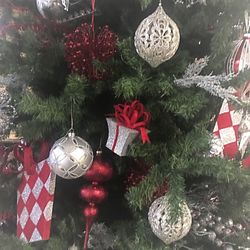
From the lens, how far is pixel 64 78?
35.5 inches

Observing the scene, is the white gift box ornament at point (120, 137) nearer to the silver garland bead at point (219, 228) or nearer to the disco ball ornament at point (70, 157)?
the disco ball ornament at point (70, 157)

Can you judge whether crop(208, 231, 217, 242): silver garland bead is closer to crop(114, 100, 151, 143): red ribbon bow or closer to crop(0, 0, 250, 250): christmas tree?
crop(0, 0, 250, 250): christmas tree

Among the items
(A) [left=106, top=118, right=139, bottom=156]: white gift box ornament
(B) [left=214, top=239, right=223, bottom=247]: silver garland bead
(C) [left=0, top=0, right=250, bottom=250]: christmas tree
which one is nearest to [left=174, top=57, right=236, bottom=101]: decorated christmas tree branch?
(C) [left=0, top=0, right=250, bottom=250]: christmas tree

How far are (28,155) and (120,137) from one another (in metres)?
0.26

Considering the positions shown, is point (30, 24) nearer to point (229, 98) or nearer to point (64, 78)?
point (64, 78)

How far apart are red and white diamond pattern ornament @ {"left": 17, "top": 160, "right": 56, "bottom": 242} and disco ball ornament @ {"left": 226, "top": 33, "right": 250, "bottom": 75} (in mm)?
426

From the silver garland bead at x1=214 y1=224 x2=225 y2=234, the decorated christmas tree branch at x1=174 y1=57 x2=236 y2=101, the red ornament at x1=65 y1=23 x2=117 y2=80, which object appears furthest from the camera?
the silver garland bead at x1=214 y1=224 x2=225 y2=234

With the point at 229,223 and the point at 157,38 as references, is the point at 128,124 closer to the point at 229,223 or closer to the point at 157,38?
the point at 157,38

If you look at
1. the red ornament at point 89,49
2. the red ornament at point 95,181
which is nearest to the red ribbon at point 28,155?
the red ornament at point 95,181

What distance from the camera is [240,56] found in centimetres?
82

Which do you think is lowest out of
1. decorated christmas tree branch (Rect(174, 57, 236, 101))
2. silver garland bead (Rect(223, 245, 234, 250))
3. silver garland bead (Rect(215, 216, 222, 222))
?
silver garland bead (Rect(223, 245, 234, 250))

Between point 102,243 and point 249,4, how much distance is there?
0.58m

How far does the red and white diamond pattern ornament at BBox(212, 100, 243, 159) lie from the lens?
0.89 metres

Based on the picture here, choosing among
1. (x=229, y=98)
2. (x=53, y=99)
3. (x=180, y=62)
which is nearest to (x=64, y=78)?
(x=53, y=99)
